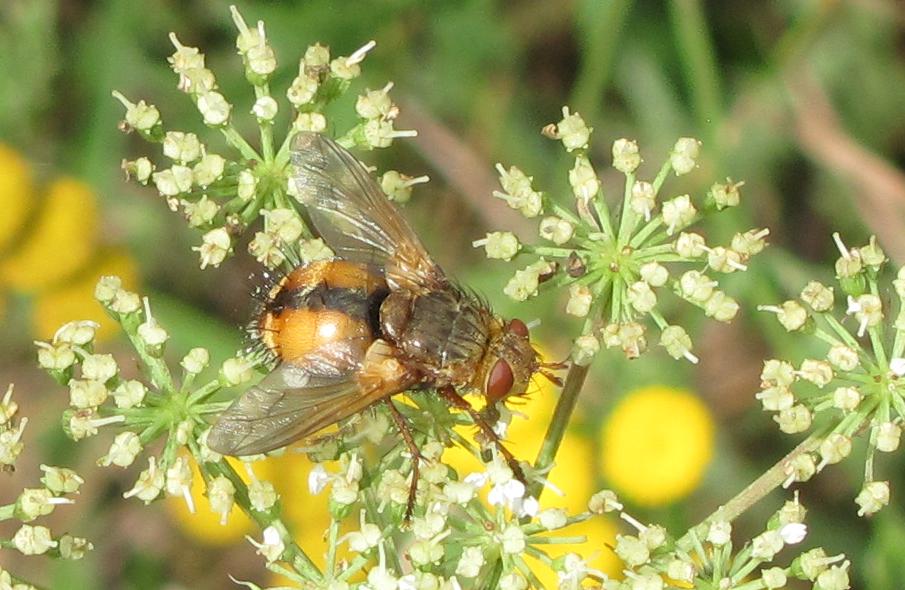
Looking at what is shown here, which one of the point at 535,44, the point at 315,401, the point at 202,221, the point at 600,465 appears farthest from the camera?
the point at 535,44

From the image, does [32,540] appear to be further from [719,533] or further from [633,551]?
[719,533]

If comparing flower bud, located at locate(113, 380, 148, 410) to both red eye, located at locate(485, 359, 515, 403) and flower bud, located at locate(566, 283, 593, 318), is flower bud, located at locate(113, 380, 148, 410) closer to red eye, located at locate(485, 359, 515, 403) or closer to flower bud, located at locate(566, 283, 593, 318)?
red eye, located at locate(485, 359, 515, 403)

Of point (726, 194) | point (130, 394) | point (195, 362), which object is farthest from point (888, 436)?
point (130, 394)

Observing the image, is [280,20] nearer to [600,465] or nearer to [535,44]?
[535,44]

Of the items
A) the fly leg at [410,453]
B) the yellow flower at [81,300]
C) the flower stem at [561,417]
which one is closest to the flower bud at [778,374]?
the flower stem at [561,417]

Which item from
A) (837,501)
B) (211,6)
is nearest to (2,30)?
(211,6)

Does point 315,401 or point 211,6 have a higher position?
point 211,6
